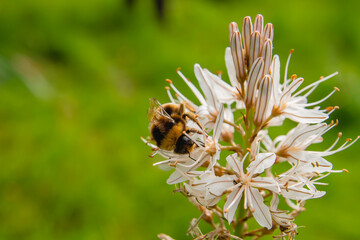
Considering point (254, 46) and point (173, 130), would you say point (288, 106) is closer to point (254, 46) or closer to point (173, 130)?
point (254, 46)

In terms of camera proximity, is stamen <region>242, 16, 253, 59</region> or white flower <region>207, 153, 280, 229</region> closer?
white flower <region>207, 153, 280, 229</region>

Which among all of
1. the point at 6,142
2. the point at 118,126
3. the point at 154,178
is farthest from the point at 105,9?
the point at 154,178

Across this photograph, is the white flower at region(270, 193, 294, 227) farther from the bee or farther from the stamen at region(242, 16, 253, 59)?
the stamen at region(242, 16, 253, 59)

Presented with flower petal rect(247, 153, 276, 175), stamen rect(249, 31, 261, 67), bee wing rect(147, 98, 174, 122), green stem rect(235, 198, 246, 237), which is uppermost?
bee wing rect(147, 98, 174, 122)

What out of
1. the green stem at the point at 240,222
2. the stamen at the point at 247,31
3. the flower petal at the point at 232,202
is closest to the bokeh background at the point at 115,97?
the green stem at the point at 240,222

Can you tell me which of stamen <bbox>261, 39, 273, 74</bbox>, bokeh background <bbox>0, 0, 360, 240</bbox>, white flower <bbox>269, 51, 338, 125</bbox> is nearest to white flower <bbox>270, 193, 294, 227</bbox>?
white flower <bbox>269, 51, 338, 125</bbox>

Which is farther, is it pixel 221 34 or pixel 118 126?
pixel 221 34

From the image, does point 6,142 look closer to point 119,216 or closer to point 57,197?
point 57,197
